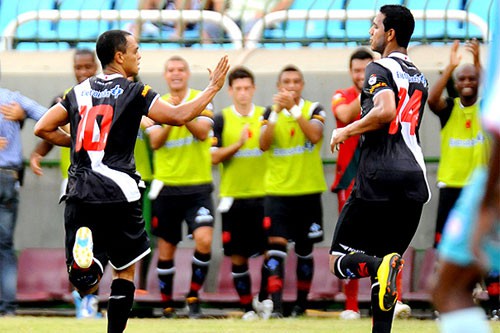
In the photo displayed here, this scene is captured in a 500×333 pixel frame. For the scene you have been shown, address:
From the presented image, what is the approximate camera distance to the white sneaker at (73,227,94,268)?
7766mm

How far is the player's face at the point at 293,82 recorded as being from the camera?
11695mm

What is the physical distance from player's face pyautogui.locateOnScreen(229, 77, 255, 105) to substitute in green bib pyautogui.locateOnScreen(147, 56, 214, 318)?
13.8 inches

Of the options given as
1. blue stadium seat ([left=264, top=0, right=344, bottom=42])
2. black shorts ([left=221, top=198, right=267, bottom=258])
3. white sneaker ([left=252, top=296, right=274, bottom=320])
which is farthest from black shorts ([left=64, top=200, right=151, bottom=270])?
blue stadium seat ([left=264, top=0, right=344, bottom=42])

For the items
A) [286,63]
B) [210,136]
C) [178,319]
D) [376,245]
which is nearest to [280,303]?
[178,319]

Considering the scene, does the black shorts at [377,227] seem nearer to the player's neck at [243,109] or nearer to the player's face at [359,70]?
the player's face at [359,70]

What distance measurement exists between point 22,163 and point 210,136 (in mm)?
1815

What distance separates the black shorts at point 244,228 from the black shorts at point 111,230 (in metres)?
3.96

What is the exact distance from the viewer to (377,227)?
8016 millimetres

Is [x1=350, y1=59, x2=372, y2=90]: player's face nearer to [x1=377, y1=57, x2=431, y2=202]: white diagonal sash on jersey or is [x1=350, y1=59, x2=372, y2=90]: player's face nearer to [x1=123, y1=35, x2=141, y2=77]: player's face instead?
[x1=377, y1=57, x2=431, y2=202]: white diagonal sash on jersey

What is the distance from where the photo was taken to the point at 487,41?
12.5 metres

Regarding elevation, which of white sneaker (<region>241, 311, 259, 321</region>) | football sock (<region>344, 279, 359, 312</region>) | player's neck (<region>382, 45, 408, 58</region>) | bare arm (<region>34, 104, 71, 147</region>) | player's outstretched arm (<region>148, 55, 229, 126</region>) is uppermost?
player's neck (<region>382, 45, 408, 58</region>)

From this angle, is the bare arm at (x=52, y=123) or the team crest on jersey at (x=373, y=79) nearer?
the team crest on jersey at (x=373, y=79)

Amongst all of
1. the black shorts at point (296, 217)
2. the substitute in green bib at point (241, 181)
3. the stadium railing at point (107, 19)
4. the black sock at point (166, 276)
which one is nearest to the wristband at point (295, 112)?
the substitute in green bib at point (241, 181)

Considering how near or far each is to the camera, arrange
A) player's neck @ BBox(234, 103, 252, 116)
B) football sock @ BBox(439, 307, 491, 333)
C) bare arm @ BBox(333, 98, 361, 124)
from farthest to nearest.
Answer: player's neck @ BBox(234, 103, 252, 116), bare arm @ BBox(333, 98, 361, 124), football sock @ BBox(439, 307, 491, 333)
